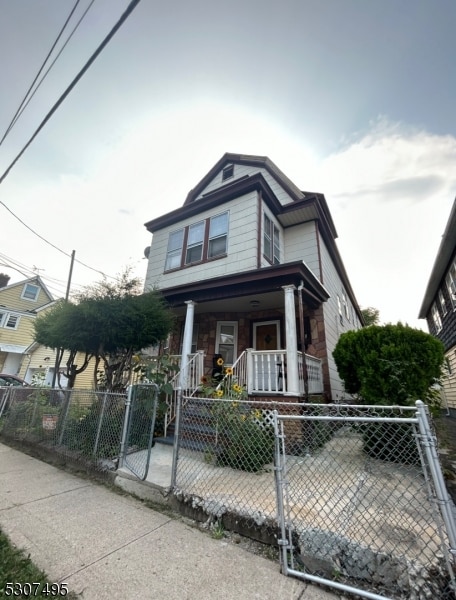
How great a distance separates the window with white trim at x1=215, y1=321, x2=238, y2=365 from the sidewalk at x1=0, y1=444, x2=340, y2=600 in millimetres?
5107

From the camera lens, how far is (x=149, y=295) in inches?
250

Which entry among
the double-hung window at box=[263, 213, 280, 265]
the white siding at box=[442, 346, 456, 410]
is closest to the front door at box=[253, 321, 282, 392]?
the double-hung window at box=[263, 213, 280, 265]

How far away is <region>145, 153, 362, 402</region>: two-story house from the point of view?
6.04 metres

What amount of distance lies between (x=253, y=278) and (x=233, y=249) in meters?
2.10

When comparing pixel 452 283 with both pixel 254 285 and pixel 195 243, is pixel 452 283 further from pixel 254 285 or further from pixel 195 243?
pixel 195 243

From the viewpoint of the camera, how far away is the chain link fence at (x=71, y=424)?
418cm

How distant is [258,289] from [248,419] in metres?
3.29

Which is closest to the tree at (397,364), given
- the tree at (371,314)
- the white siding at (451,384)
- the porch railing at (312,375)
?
the porch railing at (312,375)

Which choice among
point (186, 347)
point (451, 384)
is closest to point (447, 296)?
point (451, 384)

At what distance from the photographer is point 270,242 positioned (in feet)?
27.9

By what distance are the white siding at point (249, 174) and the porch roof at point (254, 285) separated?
13.9ft

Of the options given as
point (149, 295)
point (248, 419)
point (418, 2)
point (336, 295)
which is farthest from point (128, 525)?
point (336, 295)

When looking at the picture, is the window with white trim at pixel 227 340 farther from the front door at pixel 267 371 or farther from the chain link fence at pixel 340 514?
the chain link fence at pixel 340 514

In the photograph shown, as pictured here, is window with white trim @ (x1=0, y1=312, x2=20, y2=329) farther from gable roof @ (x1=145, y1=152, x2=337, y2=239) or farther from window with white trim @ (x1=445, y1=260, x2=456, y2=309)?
window with white trim @ (x1=445, y1=260, x2=456, y2=309)
